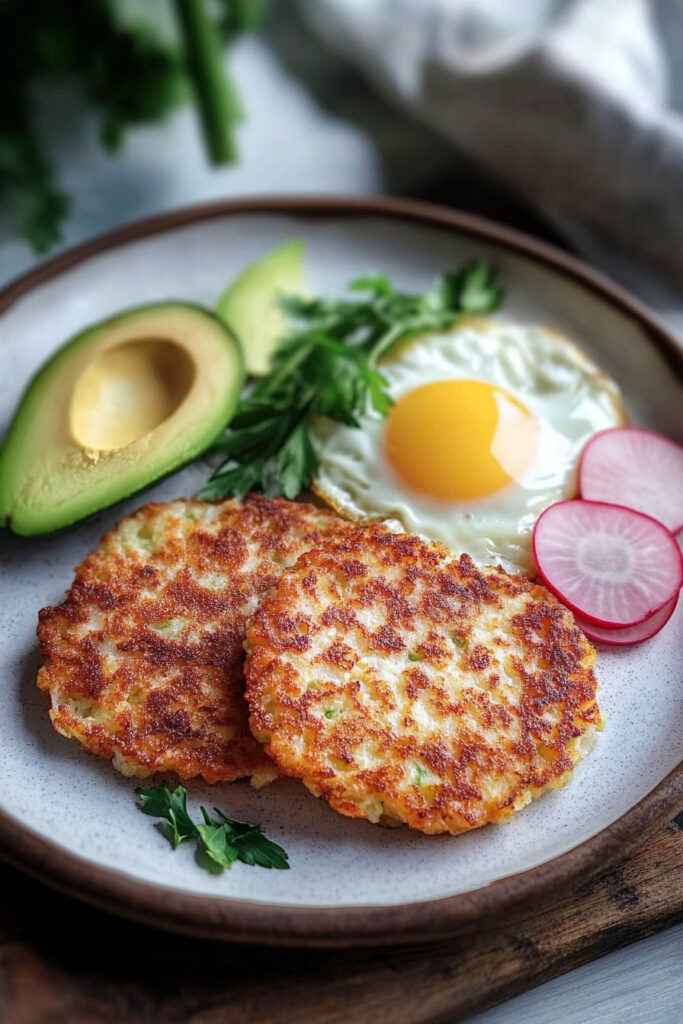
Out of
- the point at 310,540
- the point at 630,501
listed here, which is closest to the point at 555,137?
the point at 630,501

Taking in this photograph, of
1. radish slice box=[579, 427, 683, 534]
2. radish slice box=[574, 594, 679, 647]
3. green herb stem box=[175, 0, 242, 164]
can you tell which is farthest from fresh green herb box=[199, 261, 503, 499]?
green herb stem box=[175, 0, 242, 164]

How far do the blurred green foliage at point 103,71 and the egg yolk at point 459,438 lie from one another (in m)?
1.86

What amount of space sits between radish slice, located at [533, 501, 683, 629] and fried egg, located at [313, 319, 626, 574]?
0.09m

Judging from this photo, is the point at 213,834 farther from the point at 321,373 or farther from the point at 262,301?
the point at 262,301

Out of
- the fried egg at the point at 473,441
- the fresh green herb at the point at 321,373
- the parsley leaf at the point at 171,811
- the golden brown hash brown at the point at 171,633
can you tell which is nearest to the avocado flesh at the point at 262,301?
the fresh green herb at the point at 321,373

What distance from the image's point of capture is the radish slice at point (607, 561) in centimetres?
276

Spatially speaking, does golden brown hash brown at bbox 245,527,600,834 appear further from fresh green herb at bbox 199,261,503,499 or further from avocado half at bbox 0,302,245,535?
avocado half at bbox 0,302,245,535

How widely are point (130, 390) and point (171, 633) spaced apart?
38.6 inches

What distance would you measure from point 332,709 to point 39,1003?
2.90 feet

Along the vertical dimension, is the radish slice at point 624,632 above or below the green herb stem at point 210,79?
below

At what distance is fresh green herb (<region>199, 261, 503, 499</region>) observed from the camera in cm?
311

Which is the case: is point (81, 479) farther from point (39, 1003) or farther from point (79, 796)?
point (39, 1003)

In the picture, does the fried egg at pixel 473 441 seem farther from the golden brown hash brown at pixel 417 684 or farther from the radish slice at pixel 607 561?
the golden brown hash brown at pixel 417 684

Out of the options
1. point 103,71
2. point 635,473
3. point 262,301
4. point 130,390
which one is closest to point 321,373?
point 262,301
